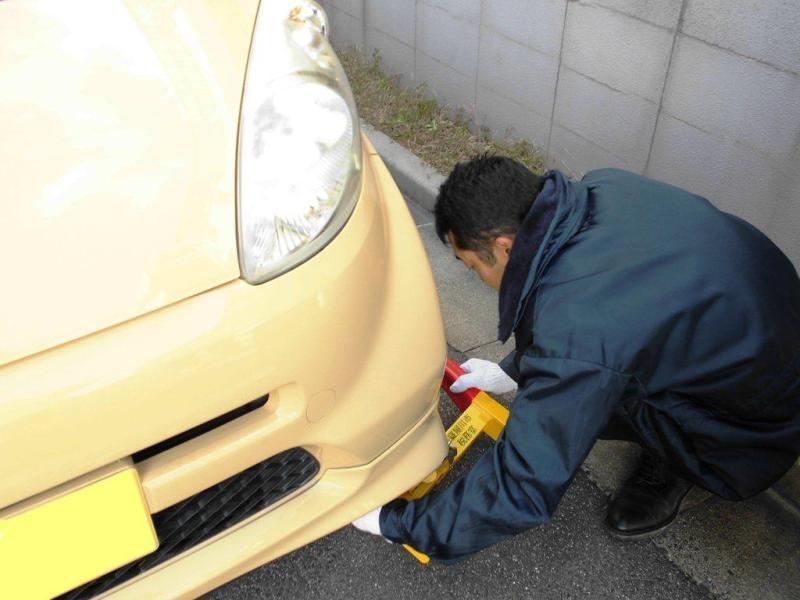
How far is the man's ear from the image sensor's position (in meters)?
1.46

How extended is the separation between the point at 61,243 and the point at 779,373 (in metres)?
1.33

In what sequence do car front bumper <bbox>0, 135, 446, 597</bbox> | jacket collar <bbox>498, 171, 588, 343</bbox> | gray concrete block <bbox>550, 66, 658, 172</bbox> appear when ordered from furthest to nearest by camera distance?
1. gray concrete block <bbox>550, 66, 658, 172</bbox>
2. jacket collar <bbox>498, 171, 588, 343</bbox>
3. car front bumper <bbox>0, 135, 446, 597</bbox>

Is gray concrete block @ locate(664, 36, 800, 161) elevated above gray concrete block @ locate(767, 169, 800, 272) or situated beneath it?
elevated above

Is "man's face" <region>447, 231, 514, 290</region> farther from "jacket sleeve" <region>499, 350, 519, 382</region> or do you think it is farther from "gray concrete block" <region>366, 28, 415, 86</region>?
"gray concrete block" <region>366, 28, 415, 86</region>

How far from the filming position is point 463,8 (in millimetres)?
3316

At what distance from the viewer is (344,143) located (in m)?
1.38

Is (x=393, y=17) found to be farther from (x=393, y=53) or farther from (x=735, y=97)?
(x=735, y=97)

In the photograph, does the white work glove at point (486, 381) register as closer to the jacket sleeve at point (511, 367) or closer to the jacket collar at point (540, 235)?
the jacket sleeve at point (511, 367)

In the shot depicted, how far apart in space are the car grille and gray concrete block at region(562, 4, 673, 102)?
6.08 ft

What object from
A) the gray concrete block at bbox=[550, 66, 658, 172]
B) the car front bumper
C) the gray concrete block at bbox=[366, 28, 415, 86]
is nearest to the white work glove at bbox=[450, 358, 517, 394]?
the car front bumper

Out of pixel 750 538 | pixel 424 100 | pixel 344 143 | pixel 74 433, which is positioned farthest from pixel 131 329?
pixel 424 100

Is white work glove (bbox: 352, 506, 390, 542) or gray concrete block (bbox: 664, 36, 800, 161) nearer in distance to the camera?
white work glove (bbox: 352, 506, 390, 542)

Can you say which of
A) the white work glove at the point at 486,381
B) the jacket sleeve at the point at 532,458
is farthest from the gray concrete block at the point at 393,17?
the jacket sleeve at the point at 532,458

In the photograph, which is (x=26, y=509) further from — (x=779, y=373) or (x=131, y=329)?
(x=779, y=373)
